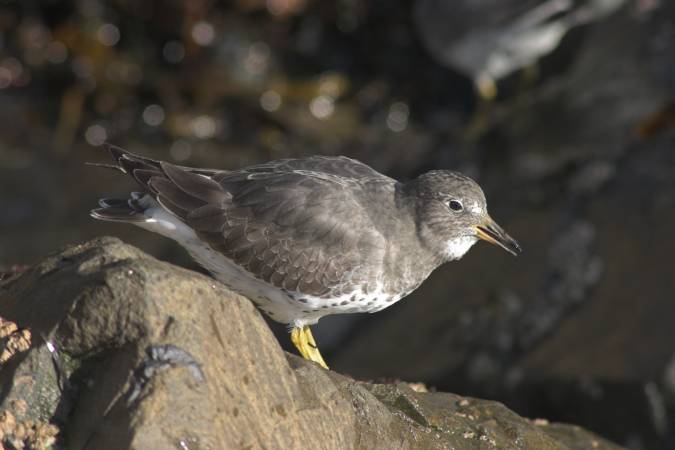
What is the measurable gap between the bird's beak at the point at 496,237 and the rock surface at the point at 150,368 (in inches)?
87.2

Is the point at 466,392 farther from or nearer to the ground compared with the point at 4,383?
nearer to the ground

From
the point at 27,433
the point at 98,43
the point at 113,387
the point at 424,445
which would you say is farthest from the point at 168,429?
the point at 98,43

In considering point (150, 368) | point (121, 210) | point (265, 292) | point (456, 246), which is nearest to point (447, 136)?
point (456, 246)

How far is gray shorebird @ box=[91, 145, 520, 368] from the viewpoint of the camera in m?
5.63

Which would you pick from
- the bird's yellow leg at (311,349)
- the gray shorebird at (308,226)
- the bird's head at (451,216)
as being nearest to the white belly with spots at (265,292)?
the gray shorebird at (308,226)

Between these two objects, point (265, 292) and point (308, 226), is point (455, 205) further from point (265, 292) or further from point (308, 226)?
point (265, 292)

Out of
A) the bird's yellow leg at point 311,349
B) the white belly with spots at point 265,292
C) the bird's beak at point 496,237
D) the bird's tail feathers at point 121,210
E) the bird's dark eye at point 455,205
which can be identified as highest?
the bird's dark eye at point 455,205

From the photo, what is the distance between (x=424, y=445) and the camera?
444 centimetres

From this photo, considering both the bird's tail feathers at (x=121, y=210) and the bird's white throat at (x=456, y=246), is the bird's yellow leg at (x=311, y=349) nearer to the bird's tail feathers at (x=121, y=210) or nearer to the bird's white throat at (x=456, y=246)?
the bird's white throat at (x=456, y=246)

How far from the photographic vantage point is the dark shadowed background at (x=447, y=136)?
23.4 feet

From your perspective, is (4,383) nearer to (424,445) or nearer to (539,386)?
(424,445)

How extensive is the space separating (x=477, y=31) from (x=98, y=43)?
429cm

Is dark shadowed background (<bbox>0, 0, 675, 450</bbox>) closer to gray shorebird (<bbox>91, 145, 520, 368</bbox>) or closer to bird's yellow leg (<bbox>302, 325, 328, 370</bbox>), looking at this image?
bird's yellow leg (<bbox>302, 325, 328, 370</bbox>)

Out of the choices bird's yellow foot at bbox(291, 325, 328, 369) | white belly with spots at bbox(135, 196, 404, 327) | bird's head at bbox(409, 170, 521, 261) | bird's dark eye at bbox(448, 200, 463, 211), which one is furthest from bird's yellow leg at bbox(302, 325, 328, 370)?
bird's dark eye at bbox(448, 200, 463, 211)
